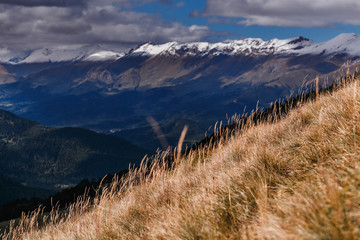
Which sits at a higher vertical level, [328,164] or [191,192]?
[328,164]

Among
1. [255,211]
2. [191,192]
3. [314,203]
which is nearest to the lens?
[314,203]

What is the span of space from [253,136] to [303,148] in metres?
3.84

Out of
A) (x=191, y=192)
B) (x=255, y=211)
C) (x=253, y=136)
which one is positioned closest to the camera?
(x=255, y=211)

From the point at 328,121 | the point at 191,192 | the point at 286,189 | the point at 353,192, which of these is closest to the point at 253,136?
the point at 328,121

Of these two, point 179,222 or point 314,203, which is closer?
point 314,203

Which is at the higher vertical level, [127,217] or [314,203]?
[314,203]

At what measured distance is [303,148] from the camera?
464 centimetres

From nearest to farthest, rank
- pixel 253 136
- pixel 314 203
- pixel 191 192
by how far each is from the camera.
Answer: pixel 314 203, pixel 191 192, pixel 253 136

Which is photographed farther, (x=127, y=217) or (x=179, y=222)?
(x=127, y=217)

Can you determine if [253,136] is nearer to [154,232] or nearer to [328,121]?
[328,121]

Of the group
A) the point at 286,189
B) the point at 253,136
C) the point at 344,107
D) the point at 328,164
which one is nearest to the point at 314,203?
the point at 286,189

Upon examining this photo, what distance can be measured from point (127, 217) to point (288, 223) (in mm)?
3280

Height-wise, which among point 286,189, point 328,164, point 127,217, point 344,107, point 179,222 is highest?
point 344,107

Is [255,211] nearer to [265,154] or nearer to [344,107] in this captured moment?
[265,154]
